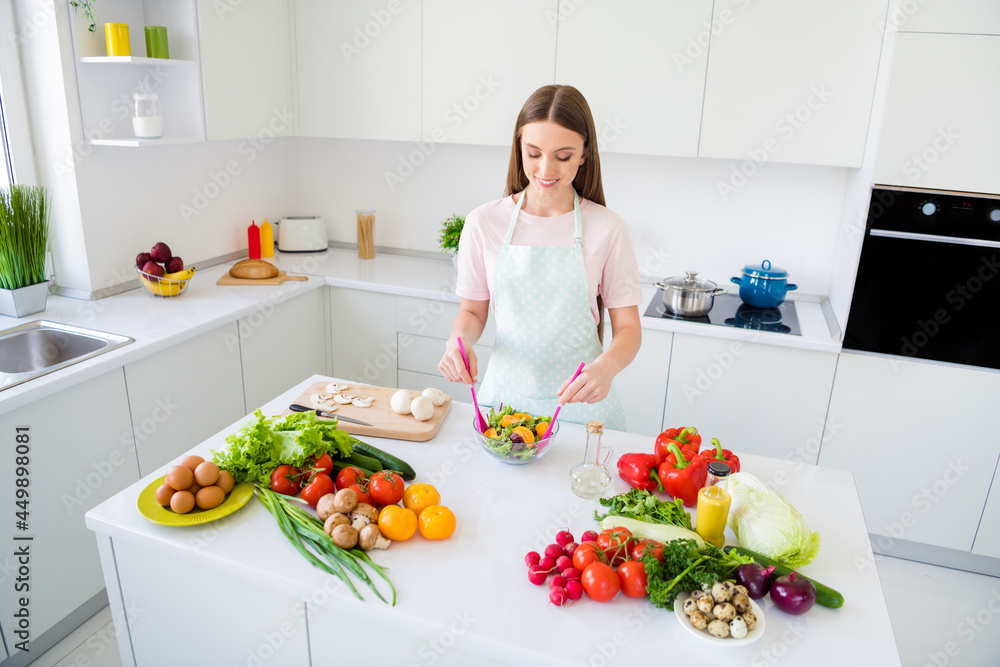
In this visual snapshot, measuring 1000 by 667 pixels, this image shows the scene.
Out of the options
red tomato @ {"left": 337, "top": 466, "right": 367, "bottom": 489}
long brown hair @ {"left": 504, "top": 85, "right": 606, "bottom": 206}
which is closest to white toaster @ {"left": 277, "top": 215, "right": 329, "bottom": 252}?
long brown hair @ {"left": 504, "top": 85, "right": 606, "bottom": 206}

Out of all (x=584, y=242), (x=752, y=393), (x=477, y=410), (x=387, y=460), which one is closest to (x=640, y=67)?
(x=584, y=242)

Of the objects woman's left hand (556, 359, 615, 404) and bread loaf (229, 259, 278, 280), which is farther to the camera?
bread loaf (229, 259, 278, 280)

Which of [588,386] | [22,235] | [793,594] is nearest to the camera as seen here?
[793,594]

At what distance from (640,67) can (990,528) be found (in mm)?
2170

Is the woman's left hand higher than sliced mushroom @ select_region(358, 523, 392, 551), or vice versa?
the woman's left hand

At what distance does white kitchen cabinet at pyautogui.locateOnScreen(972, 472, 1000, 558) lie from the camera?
256cm

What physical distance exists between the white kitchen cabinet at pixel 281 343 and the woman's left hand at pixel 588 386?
1.69 metres

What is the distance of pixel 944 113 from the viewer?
224 centimetres

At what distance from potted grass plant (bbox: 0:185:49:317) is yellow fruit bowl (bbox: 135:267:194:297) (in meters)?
0.34

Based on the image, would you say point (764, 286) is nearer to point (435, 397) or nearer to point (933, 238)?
point (933, 238)

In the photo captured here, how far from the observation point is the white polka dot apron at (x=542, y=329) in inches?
73.8

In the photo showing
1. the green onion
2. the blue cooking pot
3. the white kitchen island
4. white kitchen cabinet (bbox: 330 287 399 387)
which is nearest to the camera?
the white kitchen island

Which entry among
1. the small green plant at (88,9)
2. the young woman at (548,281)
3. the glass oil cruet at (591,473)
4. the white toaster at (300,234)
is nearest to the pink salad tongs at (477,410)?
the young woman at (548,281)

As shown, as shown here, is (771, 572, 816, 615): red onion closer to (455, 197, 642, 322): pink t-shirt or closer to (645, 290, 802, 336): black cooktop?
(455, 197, 642, 322): pink t-shirt
